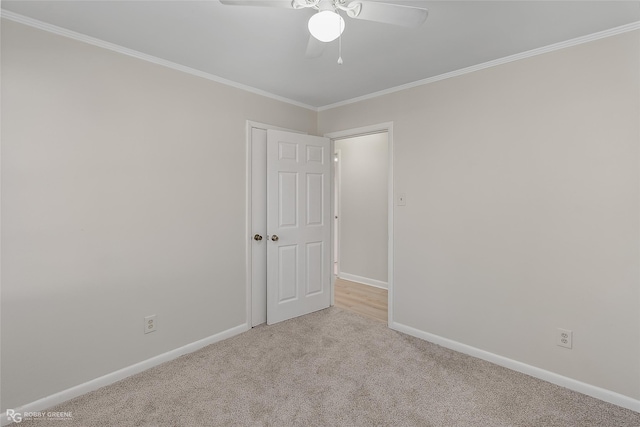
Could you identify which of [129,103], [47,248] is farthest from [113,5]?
[47,248]

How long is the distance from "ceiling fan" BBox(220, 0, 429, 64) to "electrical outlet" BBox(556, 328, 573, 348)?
225 centimetres

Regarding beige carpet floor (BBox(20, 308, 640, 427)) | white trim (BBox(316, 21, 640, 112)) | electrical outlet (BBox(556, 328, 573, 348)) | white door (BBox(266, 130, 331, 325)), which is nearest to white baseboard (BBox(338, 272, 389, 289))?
white door (BBox(266, 130, 331, 325))

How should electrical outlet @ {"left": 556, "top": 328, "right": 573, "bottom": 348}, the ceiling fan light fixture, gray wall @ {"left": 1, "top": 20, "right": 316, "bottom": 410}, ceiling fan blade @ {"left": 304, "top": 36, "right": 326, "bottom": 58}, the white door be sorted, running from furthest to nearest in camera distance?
1. the white door
2. electrical outlet @ {"left": 556, "top": 328, "right": 573, "bottom": 348}
3. gray wall @ {"left": 1, "top": 20, "right": 316, "bottom": 410}
4. ceiling fan blade @ {"left": 304, "top": 36, "right": 326, "bottom": 58}
5. the ceiling fan light fixture

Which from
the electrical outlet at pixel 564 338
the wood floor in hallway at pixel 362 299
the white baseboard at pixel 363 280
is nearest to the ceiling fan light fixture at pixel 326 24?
the electrical outlet at pixel 564 338

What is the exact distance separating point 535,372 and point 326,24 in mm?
2689

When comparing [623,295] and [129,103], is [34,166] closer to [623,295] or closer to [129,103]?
[129,103]

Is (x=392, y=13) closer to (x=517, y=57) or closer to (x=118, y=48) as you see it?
(x=517, y=57)

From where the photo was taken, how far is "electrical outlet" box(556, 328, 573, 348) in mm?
2154

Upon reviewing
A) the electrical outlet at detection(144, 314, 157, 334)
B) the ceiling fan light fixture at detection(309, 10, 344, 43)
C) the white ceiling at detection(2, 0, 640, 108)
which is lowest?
the electrical outlet at detection(144, 314, 157, 334)

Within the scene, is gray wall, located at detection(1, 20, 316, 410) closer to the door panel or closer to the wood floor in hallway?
the door panel

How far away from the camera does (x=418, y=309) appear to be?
295 centimetres

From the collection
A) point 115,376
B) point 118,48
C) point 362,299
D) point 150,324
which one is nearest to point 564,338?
point 362,299

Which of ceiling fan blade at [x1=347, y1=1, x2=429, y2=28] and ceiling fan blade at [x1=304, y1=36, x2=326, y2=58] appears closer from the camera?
ceiling fan blade at [x1=347, y1=1, x2=429, y2=28]

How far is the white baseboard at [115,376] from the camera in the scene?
1.91 metres
